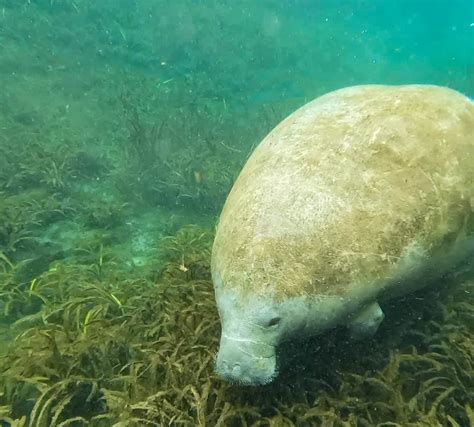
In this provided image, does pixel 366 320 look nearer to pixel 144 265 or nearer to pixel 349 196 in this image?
pixel 349 196

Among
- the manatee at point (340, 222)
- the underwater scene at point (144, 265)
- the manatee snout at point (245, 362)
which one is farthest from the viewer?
the underwater scene at point (144, 265)

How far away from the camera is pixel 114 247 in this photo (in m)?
7.65

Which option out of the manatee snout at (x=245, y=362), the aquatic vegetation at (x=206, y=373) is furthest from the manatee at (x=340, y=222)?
the aquatic vegetation at (x=206, y=373)

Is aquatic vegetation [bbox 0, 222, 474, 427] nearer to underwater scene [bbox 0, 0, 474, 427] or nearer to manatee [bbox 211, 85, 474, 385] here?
underwater scene [bbox 0, 0, 474, 427]

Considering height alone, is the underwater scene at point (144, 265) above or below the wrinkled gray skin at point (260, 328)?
below

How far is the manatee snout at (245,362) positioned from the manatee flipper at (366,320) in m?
0.82

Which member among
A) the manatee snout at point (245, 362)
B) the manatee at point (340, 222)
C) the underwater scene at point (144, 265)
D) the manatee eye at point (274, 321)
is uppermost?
the manatee at point (340, 222)

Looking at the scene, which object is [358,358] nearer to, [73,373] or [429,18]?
[73,373]

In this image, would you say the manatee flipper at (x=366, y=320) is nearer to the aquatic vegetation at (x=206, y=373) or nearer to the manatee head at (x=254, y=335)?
the aquatic vegetation at (x=206, y=373)

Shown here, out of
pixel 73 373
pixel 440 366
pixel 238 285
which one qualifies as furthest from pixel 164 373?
pixel 440 366

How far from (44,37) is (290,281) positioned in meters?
21.6

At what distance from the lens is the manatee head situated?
2.89 m

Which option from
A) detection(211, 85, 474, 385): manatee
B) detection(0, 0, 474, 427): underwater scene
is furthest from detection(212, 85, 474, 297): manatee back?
detection(0, 0, 474, 427): underwater scene

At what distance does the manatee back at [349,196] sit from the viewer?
10.2 feet
